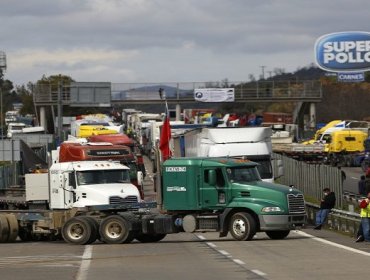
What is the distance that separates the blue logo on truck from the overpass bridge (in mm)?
32015

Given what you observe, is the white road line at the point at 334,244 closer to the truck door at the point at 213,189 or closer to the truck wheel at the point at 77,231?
the truck door at the point at 213,189

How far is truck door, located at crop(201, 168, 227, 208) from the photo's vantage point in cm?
2948

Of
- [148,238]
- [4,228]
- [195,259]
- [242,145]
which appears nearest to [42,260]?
[195,259]

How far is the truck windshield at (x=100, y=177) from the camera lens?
31.1m

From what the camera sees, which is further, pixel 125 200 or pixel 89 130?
pixel 89 130

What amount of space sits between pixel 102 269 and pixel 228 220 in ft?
29.4

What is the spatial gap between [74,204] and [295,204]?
6.73m

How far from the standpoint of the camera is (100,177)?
31.3 meters

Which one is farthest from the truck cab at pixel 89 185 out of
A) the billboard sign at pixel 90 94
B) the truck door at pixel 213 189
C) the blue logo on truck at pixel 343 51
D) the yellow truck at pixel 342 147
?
the billboard sign at pixel 90 94

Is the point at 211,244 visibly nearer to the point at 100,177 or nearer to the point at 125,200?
the point at 125,200

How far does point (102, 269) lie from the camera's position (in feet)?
68.9

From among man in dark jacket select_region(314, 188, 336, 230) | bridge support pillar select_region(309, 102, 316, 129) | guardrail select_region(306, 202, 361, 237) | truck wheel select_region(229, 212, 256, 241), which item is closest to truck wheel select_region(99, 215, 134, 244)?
truck wheel select_region(229, 212, 256, 241)

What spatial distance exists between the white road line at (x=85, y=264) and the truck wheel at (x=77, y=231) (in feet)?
3.39

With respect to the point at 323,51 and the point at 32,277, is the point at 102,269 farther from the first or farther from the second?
the point at 323,51
